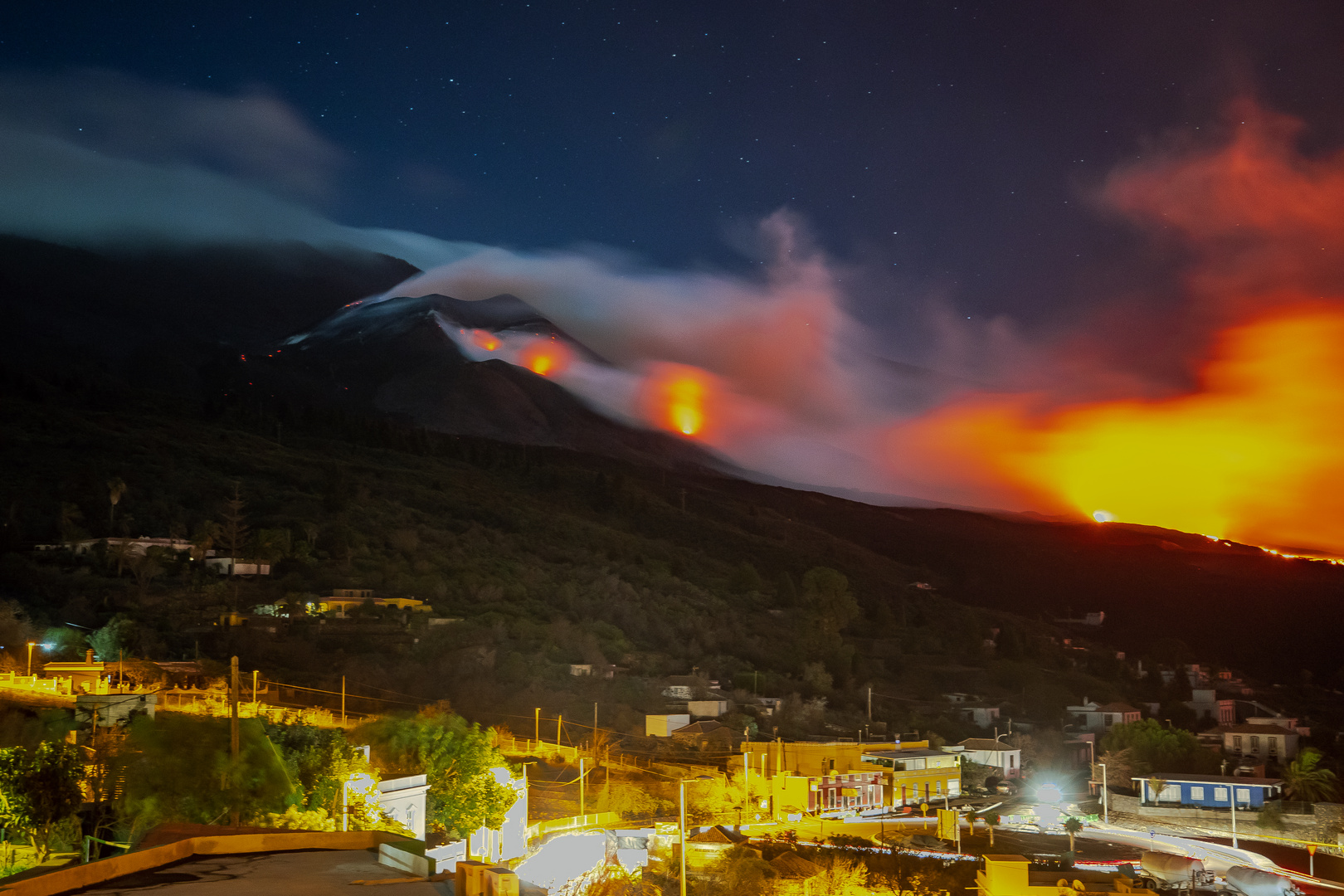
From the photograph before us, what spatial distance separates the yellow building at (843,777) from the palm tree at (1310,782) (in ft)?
29.9

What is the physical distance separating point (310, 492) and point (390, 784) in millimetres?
52359

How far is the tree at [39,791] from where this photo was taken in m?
13.4

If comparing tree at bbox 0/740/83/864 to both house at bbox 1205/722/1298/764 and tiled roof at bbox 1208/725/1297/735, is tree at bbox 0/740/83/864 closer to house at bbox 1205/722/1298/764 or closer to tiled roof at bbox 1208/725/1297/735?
house at bbox 1205/722/1298/764

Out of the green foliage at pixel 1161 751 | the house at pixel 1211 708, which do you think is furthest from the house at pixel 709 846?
the house at pixel 1211 708

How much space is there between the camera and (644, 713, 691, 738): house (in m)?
34.7

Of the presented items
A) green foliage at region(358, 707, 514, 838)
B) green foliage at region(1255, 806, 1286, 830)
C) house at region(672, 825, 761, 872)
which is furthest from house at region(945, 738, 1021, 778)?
green foliage at region(358, 707, 514, 838)

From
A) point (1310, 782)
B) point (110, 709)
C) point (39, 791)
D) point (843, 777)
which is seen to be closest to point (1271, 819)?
point (1310, 782)

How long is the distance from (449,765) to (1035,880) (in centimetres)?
961

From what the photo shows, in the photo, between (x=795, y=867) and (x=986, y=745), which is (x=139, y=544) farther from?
(x=795, y=867)

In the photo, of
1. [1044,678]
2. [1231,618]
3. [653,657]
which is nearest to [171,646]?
[653,657]

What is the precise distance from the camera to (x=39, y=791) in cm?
1373

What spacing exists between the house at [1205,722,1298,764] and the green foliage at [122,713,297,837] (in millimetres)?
34042

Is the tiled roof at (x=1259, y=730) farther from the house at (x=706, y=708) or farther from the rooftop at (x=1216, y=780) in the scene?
the house at (x=706, y=708)

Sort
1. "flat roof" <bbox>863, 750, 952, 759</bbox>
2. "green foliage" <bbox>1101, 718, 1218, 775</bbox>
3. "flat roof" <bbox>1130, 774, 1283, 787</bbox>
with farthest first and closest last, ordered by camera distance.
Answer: "green foliage" <bbox>1101, 718, 1218, 775</bbox> → "flat roof" <bbox>863, 750, 952, 759</bbox> → "flat roof" <bbox>1130, 774, 1283, 787</bbox>
